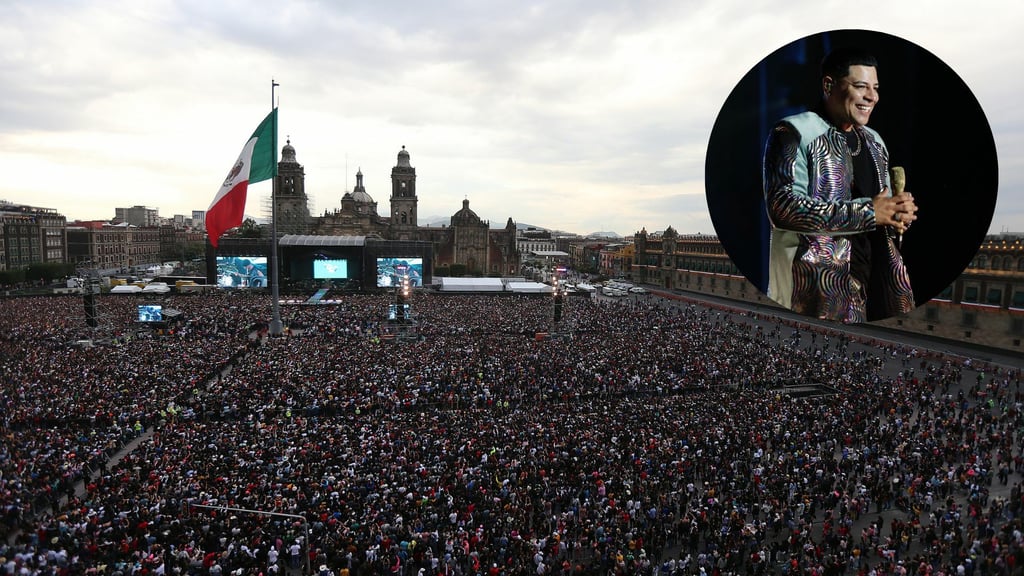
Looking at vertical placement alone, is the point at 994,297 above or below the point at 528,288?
above

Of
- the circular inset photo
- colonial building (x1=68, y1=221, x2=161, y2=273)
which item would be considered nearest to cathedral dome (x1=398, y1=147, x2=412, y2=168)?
colonial building (x1=68, y1=221, x2=161, y2=273)

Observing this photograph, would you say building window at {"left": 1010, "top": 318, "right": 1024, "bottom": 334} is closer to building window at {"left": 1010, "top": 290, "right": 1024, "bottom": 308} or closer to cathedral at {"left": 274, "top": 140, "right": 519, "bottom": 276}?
building window at {"left": 1010, "top": 290, "right": 1024, "bottom": 308}

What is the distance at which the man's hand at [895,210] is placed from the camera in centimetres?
325

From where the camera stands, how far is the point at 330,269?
59.8 meters

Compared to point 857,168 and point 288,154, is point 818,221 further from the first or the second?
point 288,154

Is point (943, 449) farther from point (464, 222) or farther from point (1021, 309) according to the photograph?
point (464, 222)

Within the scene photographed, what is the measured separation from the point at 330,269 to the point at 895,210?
60811 millimetres

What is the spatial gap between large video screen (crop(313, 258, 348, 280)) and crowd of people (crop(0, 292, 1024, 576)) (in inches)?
1207

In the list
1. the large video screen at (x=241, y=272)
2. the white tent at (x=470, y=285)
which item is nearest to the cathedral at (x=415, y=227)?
the white tent at (x=470, y=285)

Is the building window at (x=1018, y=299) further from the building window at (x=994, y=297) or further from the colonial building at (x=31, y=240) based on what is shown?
the colonial building at (x=31, y=240)

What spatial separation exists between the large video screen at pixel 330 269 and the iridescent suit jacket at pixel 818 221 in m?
59.9

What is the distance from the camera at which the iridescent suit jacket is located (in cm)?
325

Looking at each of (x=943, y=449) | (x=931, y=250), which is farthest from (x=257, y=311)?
(x=931, y=250)

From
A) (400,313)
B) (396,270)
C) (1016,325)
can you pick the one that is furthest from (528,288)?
(1016,325)
